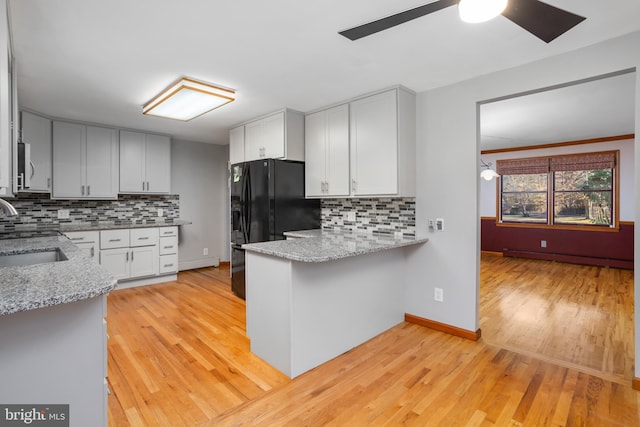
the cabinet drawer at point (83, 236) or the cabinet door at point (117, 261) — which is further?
the cabinet door at point (117, 261)

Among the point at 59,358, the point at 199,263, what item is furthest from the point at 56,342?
the point at 199,263

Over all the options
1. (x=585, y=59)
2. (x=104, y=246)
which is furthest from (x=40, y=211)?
(x=585, y=59)

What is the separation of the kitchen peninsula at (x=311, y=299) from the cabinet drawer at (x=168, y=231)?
8.81ft

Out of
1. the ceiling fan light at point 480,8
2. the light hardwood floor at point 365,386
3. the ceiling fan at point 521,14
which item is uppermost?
the ceiling fan at point 521,14

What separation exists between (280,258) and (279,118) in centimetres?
203

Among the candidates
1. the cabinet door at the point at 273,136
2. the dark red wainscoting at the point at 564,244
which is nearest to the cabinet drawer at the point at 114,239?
the cabinet door at the point at 273,136

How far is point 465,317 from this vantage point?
9.12 ft

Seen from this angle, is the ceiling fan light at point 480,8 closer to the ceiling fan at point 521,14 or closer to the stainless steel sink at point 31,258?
the ceiling fan at point 521,14

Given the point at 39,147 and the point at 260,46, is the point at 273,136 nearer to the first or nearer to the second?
the point at 260,46

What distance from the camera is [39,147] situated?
149 inches

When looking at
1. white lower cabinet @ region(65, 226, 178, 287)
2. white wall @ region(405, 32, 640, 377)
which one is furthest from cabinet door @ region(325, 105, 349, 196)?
white lower cabinet @ region(65, 226, 178, 287)

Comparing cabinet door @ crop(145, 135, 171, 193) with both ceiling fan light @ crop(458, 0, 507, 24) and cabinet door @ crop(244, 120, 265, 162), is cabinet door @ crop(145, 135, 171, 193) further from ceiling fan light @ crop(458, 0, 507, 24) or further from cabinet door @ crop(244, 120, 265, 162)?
ceiling fan light @ crop(458, 0, 507, 24)

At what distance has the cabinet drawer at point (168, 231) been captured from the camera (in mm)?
4629

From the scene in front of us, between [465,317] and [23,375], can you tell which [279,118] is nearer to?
[465,317]
